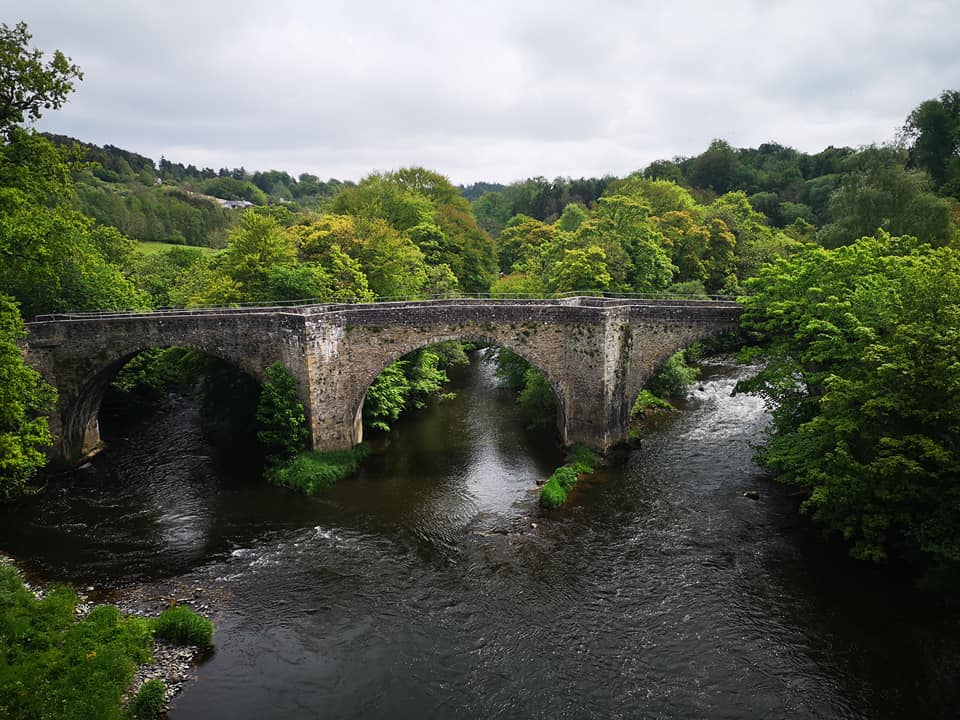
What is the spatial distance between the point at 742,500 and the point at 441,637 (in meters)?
14.6

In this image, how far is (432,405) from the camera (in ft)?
129

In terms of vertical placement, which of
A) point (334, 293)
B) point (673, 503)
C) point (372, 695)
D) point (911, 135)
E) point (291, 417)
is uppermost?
point (911, 135)

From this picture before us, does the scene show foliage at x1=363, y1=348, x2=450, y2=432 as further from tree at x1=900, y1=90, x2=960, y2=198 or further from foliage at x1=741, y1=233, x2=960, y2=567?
tree at x1=900, y1=90, x2=960, y2=198

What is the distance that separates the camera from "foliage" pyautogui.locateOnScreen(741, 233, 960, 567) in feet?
55.9

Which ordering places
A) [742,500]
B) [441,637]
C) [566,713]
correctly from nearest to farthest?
[566,713]
[441,637]
[742,500]

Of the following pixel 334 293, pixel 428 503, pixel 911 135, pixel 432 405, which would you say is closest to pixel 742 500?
pixel 428 503

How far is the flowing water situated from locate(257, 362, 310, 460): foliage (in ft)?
8.41

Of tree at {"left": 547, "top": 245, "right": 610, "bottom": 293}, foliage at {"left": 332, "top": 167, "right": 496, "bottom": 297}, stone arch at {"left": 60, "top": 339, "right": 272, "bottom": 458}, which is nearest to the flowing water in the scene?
stone arch at {"left": 60, "top": 339, "right": 272, "bottom": 458}

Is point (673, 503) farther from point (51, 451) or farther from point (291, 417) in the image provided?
point (51, 451)

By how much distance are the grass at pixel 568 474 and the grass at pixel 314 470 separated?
9.76 m

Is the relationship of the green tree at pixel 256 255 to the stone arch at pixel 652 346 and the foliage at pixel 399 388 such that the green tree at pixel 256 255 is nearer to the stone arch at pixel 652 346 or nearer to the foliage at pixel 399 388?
the foliage at pixel 399 388

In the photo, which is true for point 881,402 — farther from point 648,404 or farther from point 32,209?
point 32,209

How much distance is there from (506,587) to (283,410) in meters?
14.3

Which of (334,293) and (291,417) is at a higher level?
(334,293)
